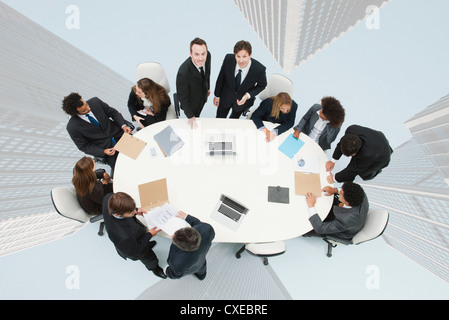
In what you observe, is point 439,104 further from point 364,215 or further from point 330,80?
point 364,215

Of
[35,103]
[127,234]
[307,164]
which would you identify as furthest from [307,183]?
[35,103]

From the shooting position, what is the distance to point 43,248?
2.60 m

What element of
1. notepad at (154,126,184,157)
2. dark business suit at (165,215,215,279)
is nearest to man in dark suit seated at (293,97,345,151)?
notepad at (154,126,184,157)

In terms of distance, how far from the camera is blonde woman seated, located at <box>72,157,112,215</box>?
1738mm

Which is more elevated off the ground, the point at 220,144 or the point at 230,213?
the point at 220,144

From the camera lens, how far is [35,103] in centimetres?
207

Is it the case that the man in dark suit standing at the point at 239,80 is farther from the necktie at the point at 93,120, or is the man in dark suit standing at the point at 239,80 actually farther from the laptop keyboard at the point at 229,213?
the necktie at the point at 93,120

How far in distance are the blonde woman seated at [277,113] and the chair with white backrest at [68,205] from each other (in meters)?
2.00

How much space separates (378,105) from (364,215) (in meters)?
3.33

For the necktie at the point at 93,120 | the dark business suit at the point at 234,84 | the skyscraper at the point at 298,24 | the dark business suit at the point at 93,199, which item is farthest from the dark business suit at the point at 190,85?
the skyscraper at the point at 298,24

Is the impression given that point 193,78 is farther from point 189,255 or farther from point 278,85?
point 189,255

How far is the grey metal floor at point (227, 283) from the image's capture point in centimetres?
180

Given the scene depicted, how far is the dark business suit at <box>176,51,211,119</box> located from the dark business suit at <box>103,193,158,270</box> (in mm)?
1197

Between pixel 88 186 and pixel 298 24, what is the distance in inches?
149
